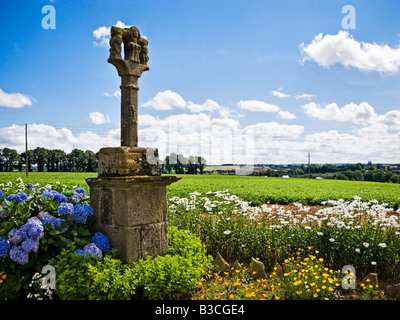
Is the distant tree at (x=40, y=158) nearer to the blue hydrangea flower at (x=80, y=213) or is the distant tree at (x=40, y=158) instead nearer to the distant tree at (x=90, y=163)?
the distant tree at (x=90, y=163)

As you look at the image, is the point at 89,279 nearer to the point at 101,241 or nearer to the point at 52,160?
the point at 101,241

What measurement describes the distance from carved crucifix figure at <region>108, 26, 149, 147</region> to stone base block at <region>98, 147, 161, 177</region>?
0.24m

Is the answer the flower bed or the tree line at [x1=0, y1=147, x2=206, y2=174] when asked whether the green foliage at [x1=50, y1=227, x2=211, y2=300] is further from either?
the tree line at [x1=0, y1=147, x2=206, y2=174]

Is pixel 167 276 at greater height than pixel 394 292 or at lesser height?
greater

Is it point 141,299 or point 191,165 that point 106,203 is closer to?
point 141,299

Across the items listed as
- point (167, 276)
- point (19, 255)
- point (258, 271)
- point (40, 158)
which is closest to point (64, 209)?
point (19, 255)

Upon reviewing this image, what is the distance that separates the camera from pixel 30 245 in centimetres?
358

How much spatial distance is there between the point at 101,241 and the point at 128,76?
230 cm

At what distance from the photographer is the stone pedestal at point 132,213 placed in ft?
13.0

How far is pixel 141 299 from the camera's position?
371 centimetres

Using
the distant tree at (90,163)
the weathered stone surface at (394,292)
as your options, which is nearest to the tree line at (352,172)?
the distant tree at (90,163)

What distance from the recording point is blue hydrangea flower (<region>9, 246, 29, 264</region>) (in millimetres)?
3557
